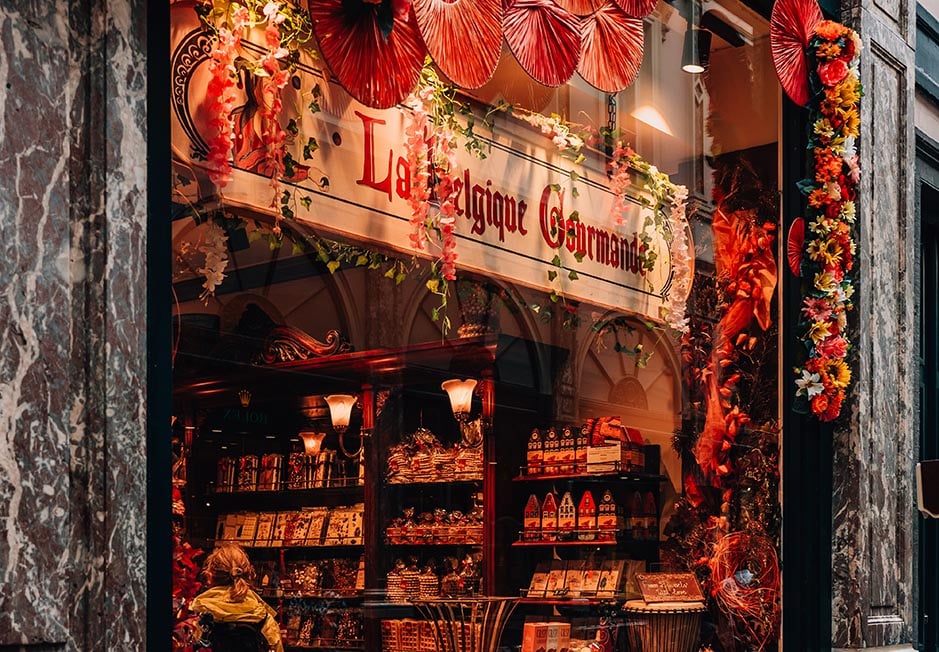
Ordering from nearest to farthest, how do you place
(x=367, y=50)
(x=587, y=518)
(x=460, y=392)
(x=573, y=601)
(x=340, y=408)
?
(x=367, y=50)
(x=573, y=601)
(x=587, y=518)
(x=460, y=392)
(x=340, y=408)

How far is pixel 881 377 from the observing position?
5633mm

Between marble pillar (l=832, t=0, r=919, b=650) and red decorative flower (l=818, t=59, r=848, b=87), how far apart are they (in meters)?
0.40

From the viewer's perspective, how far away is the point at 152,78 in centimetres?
287

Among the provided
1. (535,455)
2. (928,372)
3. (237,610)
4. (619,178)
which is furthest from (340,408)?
(928,372)

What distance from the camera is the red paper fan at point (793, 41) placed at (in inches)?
207

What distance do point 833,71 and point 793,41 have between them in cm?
21

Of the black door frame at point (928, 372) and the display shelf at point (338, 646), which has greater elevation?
the black door frame at point (928, 372)

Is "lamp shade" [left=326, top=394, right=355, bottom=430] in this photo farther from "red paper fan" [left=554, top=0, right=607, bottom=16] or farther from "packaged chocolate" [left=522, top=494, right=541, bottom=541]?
"red paper fan" [left=554, top=0, right=607, bottom=16]

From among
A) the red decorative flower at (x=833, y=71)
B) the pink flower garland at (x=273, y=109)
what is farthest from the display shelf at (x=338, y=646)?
the red decorative flower at (x=833, y=71)

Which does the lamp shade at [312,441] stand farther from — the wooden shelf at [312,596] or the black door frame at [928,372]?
the black door frame at [928,372]

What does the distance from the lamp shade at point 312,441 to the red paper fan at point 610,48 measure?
4.31 m

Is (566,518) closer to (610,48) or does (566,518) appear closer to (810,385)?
(810,385)

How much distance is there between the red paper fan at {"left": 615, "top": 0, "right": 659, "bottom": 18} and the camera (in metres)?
4.03

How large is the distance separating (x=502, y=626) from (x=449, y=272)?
2.24m
